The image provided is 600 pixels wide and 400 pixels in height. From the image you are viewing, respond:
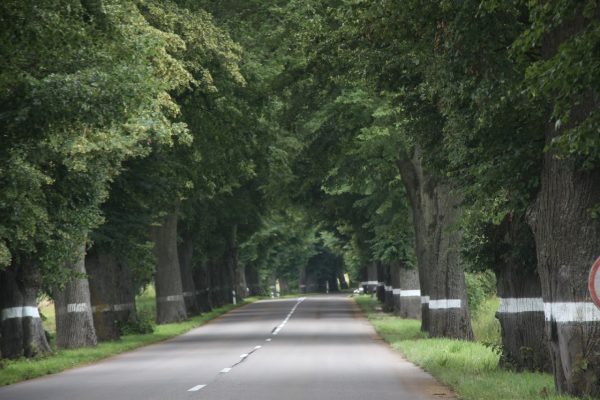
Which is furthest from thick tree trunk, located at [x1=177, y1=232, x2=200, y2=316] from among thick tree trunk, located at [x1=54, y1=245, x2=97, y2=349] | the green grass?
thick tree trunk, located at [x1=54, y1=245, x2=97, y2=349]

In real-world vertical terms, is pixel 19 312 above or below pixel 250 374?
above

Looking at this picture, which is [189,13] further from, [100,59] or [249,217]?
[249,217]

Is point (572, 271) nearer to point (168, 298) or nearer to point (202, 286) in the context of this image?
point (168, 298)

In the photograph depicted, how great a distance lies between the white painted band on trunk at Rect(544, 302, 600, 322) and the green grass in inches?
38.4

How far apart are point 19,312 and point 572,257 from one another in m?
19.1

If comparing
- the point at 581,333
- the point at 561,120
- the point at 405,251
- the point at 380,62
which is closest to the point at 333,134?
the point at 405,251

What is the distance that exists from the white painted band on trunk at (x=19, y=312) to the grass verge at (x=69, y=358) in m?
1.24

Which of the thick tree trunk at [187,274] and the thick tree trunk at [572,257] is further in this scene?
the thick tree trunk at [187,274]

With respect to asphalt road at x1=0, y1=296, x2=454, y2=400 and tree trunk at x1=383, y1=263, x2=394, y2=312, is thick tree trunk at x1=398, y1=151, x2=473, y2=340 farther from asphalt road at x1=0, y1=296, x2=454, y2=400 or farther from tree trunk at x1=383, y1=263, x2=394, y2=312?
tree trunk at x1=383, y1=263, x2=394, y2=312

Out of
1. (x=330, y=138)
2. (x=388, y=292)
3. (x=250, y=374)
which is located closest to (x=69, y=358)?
(x=250, y=374)

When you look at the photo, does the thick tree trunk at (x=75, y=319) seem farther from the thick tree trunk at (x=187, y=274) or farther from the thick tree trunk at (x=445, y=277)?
the thick tree trunk at (x=187, y=274)

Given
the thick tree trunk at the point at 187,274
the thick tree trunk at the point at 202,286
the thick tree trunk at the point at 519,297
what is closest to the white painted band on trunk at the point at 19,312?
the thick tree trunk at the point at 519,297

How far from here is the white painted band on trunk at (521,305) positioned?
20.2 metres

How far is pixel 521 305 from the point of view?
67.3 feet
